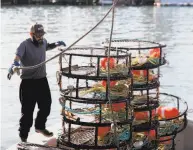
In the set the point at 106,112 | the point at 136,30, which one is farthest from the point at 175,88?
the point at 136,30

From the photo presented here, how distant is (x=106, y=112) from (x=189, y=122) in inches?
79.9

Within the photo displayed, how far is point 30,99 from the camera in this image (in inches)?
209

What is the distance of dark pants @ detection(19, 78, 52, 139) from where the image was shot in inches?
208

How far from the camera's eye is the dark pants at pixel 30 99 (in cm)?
528

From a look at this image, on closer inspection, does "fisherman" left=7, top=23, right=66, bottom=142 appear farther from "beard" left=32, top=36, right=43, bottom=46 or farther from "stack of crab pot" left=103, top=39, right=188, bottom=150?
"stack of crab pot" left=103, top=39, right=188, bottom=150

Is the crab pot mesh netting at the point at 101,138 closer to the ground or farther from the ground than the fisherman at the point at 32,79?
closer to the ground

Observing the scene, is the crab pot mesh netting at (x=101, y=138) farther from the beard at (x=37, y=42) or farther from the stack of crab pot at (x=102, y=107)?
the beard at (x=37, y=42)

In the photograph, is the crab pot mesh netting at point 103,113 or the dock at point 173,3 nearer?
the crab pot mesh netting at point 103,113

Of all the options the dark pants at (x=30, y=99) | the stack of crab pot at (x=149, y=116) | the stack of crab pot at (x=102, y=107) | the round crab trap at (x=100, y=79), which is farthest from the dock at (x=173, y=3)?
the stack of crab pot at (x=102, y=107)

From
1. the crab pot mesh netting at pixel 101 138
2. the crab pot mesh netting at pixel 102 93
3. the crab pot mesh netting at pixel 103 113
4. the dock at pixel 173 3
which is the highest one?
the crab pot mesh netting at pixel 102 93

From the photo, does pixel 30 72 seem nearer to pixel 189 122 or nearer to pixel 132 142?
pixel 132 142

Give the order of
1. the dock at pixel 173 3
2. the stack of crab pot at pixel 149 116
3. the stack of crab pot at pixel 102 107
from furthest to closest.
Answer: the dock at pixel 173 3 < the stack of crab pot at pixel 149 116 < the stack of crab pot at pixel 102 107

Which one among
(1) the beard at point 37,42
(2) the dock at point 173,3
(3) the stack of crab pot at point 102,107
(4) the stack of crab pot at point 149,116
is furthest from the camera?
(2) the dock at point 173,3

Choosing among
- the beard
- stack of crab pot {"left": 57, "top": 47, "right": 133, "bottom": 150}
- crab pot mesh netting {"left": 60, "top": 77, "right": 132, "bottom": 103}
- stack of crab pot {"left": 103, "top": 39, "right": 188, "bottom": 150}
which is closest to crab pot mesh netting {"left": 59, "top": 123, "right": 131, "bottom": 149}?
stack of crab pot {"left": 57, "top": 47, "right": 133, "bottom": 150}
